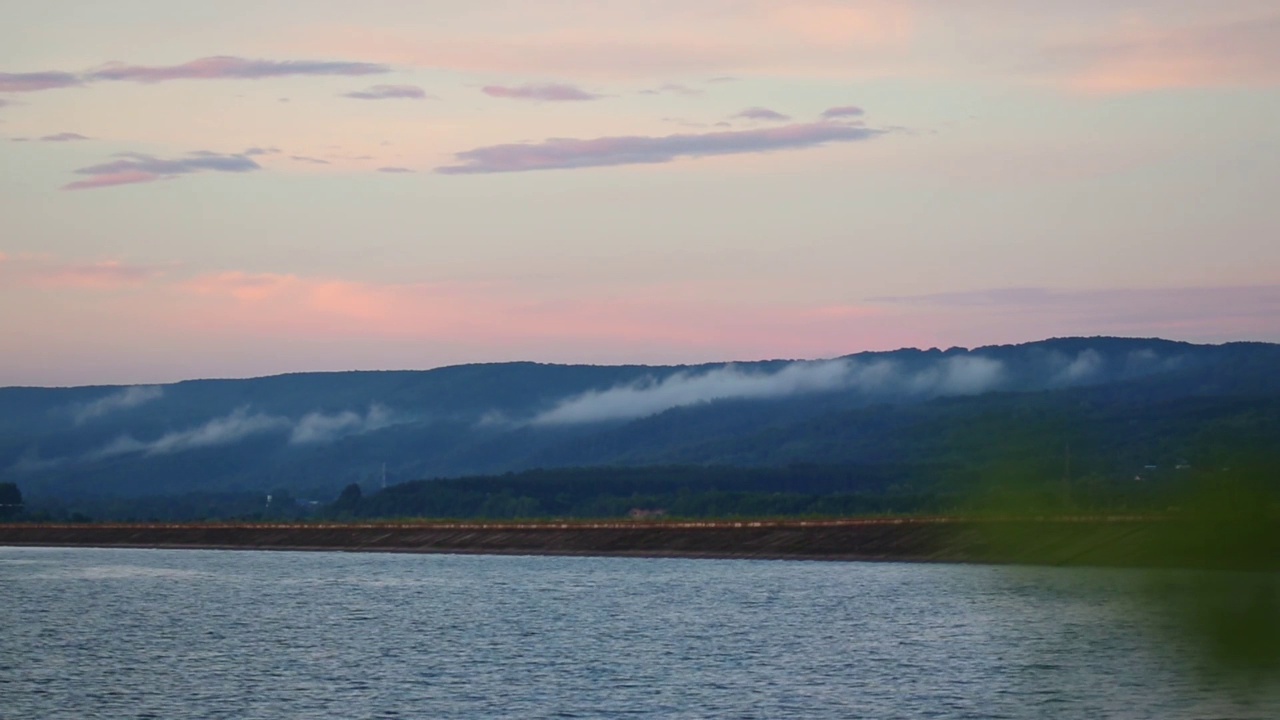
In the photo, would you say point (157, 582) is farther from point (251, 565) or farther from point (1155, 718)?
point (1155, 718)

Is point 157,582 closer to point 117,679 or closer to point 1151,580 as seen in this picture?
point 117,679

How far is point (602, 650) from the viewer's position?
246 feet

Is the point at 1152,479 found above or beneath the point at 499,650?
above

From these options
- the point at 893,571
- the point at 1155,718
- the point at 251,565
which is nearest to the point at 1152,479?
the point at 1155,718

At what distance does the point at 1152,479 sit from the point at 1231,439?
9.05 ft

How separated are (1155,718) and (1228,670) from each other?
3532cm

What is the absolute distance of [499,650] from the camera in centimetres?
7612

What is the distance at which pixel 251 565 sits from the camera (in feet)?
562

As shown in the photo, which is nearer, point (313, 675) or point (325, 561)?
point (313, 675)

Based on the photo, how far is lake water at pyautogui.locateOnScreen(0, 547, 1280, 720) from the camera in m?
56.1

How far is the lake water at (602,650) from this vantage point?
184ft

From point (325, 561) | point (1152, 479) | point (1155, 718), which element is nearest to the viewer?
point (1152, 479)

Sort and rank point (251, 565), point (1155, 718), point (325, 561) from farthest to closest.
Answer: point (325, 561) < point (251, 565) < point (1155, 718)

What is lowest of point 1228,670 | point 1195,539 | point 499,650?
point 499,650
